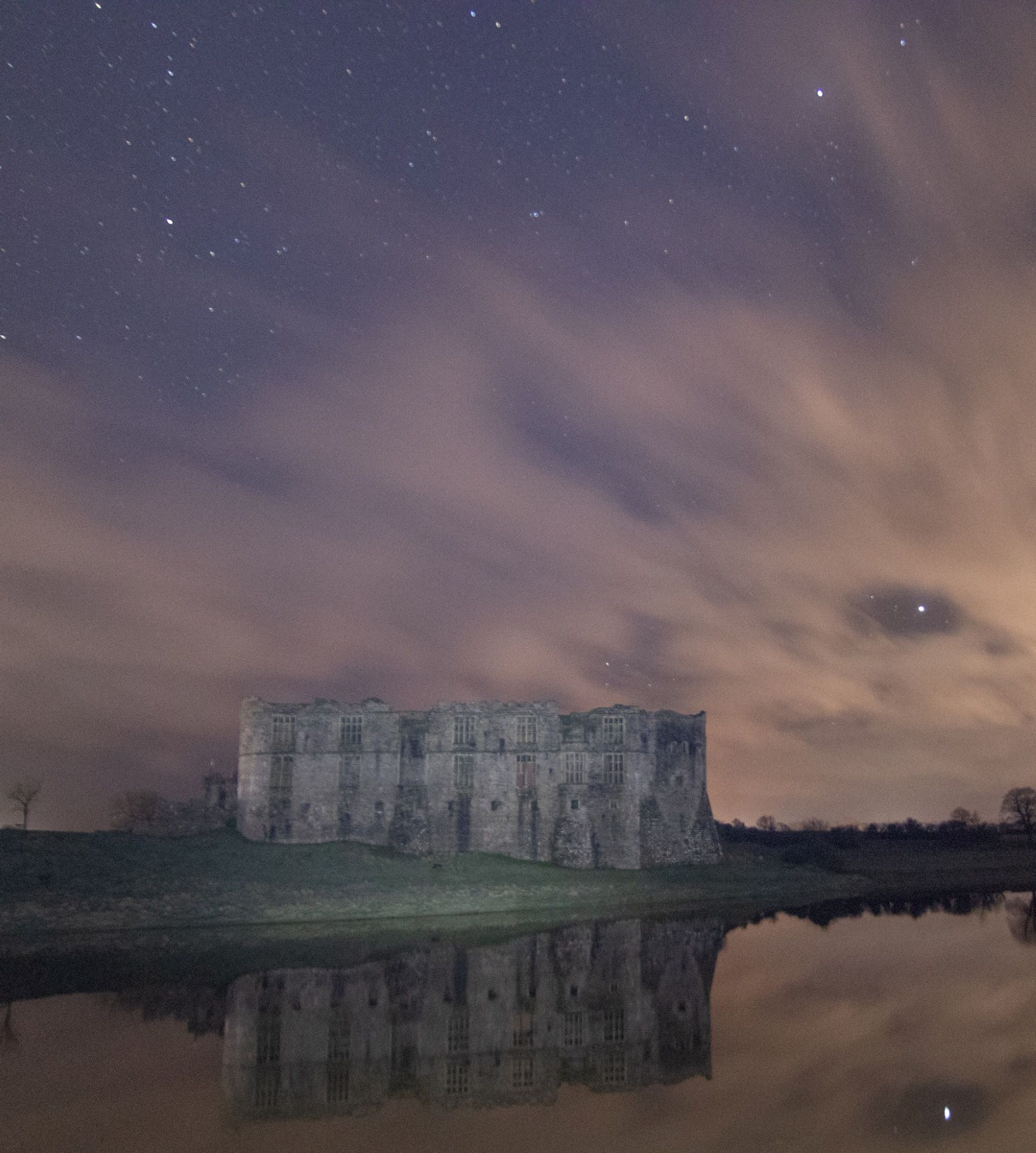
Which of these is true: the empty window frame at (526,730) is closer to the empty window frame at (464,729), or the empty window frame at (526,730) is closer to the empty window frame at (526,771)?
the empty window frame at (526,771)

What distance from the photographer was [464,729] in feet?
249

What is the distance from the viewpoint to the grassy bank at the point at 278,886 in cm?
→ 5028

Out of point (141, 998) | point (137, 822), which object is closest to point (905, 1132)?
point (141, 998)

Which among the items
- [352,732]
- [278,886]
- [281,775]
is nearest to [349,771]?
[352,732]

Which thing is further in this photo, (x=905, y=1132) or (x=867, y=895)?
(x=867, y=895)

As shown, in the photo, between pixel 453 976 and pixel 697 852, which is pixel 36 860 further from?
pixel 697 852

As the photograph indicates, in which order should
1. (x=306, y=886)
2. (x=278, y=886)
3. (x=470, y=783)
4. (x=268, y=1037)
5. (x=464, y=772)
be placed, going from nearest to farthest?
(x=268, y=1037) → (x=278, y=886) → (x=306, y=886) → (x=470, y=783) → (x=464, y=772)

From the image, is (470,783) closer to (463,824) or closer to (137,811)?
(463,824)

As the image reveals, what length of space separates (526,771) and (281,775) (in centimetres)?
2107

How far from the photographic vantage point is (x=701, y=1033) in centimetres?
2616

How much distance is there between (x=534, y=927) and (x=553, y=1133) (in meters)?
36.4

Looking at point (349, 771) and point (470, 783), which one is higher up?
point (349, 771)

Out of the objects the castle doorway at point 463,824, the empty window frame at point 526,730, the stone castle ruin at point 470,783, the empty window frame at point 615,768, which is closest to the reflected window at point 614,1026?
the stone castle ruin at point 470,783

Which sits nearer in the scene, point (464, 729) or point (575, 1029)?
point (575, 1029)
